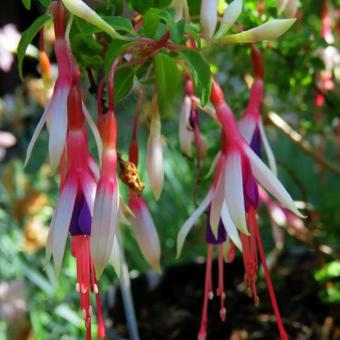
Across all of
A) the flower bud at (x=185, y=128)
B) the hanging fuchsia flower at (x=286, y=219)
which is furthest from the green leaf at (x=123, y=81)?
the hanging fuchsia flower at (x=286, y=219)

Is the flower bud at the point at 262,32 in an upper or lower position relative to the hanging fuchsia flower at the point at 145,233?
upper

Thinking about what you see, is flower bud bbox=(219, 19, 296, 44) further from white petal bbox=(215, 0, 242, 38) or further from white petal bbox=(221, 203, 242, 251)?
white petal bbox=(221, 203, 242, 251)

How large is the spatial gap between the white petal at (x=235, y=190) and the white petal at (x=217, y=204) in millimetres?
21

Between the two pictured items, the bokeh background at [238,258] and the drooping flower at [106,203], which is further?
the bokeh background at [238,258]

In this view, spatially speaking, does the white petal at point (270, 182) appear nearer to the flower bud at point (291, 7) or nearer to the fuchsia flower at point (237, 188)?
the fuchsia flower at point (237, 188)

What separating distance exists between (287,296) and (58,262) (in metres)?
0.79

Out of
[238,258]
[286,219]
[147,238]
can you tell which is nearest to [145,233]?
[147,238]

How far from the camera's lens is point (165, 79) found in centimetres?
58

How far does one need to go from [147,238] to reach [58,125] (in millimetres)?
129

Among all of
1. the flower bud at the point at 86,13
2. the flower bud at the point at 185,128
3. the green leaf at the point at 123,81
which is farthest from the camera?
the flower bud at the point at 185,128

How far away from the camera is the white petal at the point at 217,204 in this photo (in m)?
0.54

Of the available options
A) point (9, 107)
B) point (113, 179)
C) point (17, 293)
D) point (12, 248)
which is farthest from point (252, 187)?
point (9, 107)

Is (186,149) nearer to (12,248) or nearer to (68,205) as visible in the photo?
(68,205)

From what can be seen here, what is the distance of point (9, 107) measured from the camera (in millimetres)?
1629
